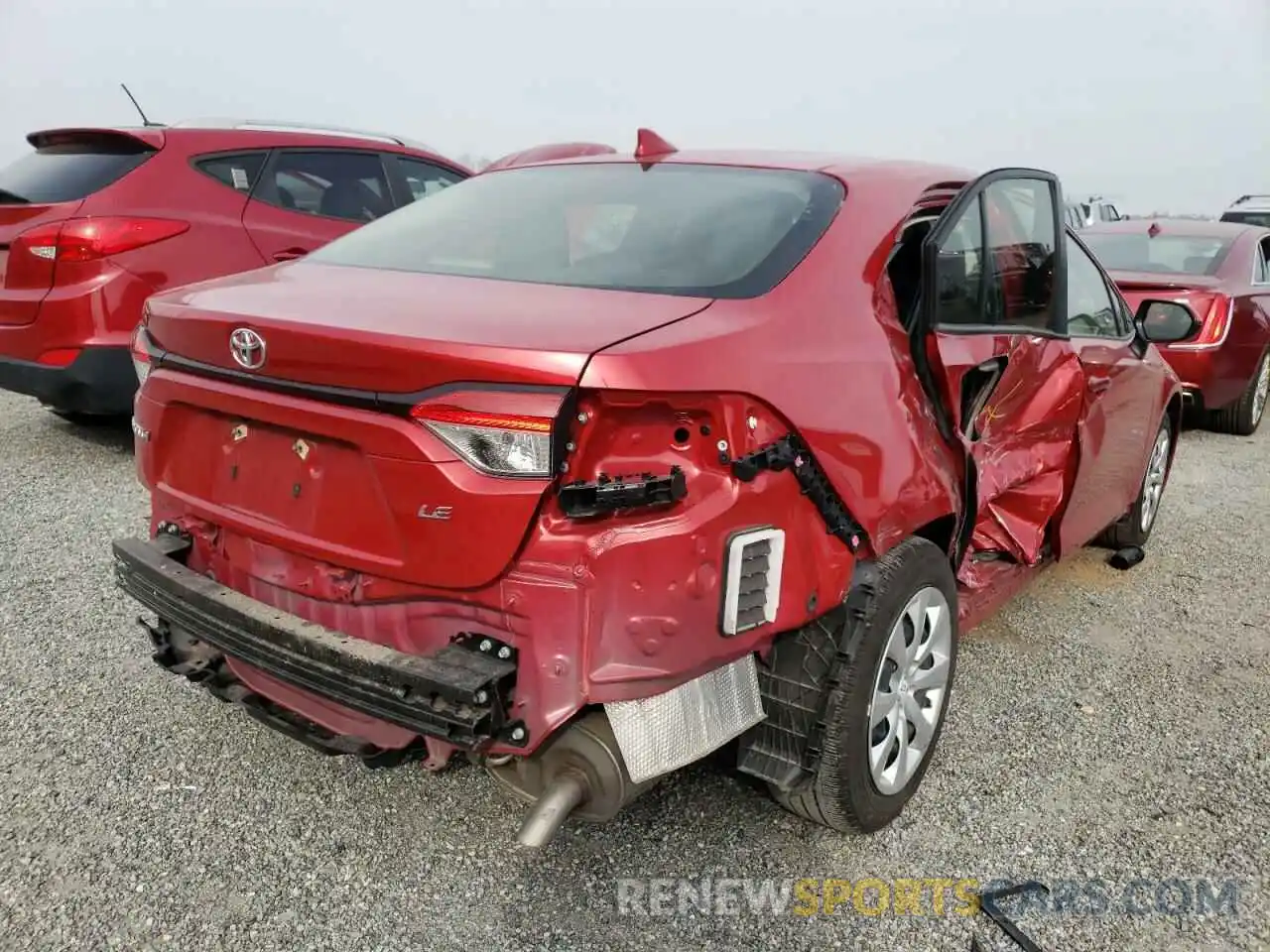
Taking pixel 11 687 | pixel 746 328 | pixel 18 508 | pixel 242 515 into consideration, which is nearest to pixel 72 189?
pixel 18 508

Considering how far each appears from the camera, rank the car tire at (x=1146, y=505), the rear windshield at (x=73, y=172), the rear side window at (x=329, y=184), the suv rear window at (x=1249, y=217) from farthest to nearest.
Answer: the suv rear window at (x=1249, y=217)
the rear side window at (x=329, y=184)
the rear windshield at (x=73, y=172)
the car tire at (x=1146, y=505)

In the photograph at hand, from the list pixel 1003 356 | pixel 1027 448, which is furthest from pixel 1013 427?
pixel 1003 356

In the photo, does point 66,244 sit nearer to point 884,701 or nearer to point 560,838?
point 560,838

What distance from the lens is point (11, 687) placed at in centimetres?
301

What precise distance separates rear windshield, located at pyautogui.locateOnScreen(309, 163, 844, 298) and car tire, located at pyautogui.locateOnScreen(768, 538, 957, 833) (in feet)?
2.57

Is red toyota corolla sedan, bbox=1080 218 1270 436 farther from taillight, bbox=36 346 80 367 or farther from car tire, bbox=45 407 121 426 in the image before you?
car tire, bbox=45 407 121 426

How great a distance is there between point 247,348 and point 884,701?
1.71m

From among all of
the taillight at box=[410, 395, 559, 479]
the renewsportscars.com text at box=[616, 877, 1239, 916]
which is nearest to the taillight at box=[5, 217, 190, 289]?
the taillight at box=[410, 395, 559, 479]

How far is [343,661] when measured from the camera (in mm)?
1948

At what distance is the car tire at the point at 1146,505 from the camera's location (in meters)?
4.45

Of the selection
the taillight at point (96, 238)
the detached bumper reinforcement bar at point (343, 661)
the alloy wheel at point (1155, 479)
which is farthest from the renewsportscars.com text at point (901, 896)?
the taillight at point (96, 238)

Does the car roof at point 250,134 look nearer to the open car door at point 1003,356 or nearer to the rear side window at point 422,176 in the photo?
the rear side window at point 422,176

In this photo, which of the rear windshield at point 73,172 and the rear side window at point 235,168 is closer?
the rear windshield at point 73,172

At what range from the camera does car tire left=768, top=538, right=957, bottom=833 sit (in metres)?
2.18
